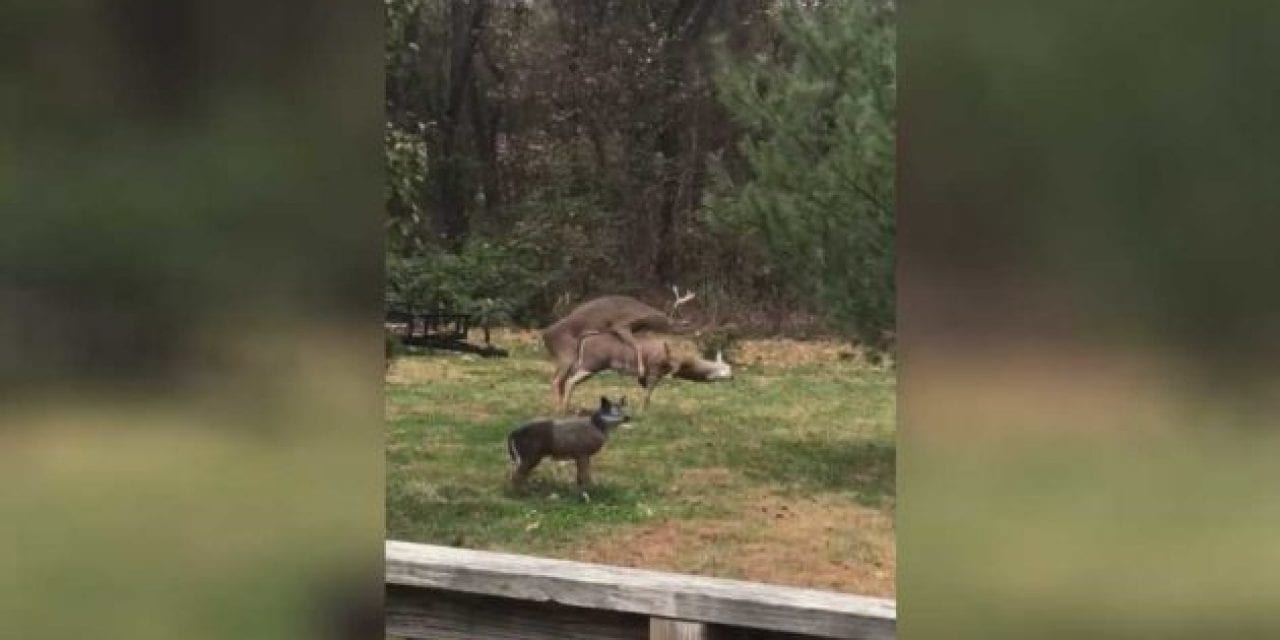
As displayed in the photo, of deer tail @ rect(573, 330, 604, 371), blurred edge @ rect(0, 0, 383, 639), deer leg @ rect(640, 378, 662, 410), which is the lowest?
deer leg @ rect(640, 378, 662, 410)

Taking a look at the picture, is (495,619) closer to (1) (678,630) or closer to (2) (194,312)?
(1) (678,630)

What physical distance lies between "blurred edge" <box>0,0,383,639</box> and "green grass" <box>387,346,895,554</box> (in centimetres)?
406

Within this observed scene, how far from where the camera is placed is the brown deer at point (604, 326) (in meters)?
5.10

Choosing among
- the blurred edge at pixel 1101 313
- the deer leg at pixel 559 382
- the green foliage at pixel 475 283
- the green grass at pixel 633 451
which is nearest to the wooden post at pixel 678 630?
the blurred edge at pixel 1101 313

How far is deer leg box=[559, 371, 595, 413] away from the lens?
5156mm

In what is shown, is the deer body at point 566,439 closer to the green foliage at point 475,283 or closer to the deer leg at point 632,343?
the deer leg at point 632,343

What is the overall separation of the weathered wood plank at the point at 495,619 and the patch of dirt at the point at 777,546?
256 centimetres

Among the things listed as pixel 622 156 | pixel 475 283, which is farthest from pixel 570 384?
pixel 622 156

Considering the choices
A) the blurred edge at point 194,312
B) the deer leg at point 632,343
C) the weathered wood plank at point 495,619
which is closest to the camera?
the blurred edge at point 194,312

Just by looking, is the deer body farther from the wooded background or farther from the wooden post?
the wooden post

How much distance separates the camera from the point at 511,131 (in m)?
5.54

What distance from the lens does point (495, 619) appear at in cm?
219

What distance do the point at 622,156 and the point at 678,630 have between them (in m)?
3.50

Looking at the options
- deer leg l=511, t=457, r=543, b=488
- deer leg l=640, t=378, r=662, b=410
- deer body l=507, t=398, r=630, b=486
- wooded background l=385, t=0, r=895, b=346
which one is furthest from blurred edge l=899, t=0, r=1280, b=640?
deer leg l=640, t=378, r=662, b=410
